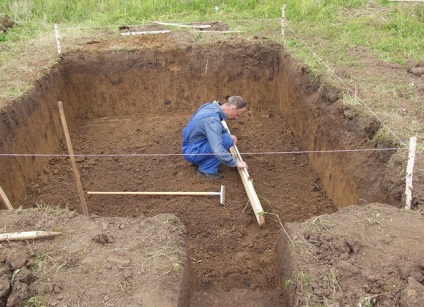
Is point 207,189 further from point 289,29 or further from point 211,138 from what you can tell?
point 289,29

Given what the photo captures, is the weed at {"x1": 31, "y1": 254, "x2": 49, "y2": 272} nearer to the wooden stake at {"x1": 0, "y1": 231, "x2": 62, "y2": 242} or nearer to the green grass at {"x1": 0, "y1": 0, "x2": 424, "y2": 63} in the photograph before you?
the wooden stake at {"x1": 0, "y1": 231, "x2": 62, "y2": 242}

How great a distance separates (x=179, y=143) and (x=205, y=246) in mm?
2441

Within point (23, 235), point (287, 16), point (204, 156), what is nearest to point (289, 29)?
point (287, 16)

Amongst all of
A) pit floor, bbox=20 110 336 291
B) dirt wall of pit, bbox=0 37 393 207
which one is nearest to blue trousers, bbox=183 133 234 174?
pit floor, bbox=20 110 336 291

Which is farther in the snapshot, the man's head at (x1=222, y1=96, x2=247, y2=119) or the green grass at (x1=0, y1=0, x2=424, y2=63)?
the green grass at (x1=0, y1=0, x2=424, y2=63)

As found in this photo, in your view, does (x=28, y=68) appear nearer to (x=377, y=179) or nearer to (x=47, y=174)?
(x=47, y=174)

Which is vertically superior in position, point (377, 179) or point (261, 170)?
point (377, 179)

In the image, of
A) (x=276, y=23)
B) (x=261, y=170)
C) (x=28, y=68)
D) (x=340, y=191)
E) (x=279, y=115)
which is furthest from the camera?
(x=276, y=23)

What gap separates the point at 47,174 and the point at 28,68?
195cm

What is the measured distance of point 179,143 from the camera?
258 inches

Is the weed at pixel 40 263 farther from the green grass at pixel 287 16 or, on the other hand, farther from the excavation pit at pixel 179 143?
the green grass at pixel 287 16

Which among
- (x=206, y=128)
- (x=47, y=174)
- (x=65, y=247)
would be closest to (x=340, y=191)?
(x=206, y=128)

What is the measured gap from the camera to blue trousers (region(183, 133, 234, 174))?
18.1ft

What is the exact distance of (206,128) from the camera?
517cm
